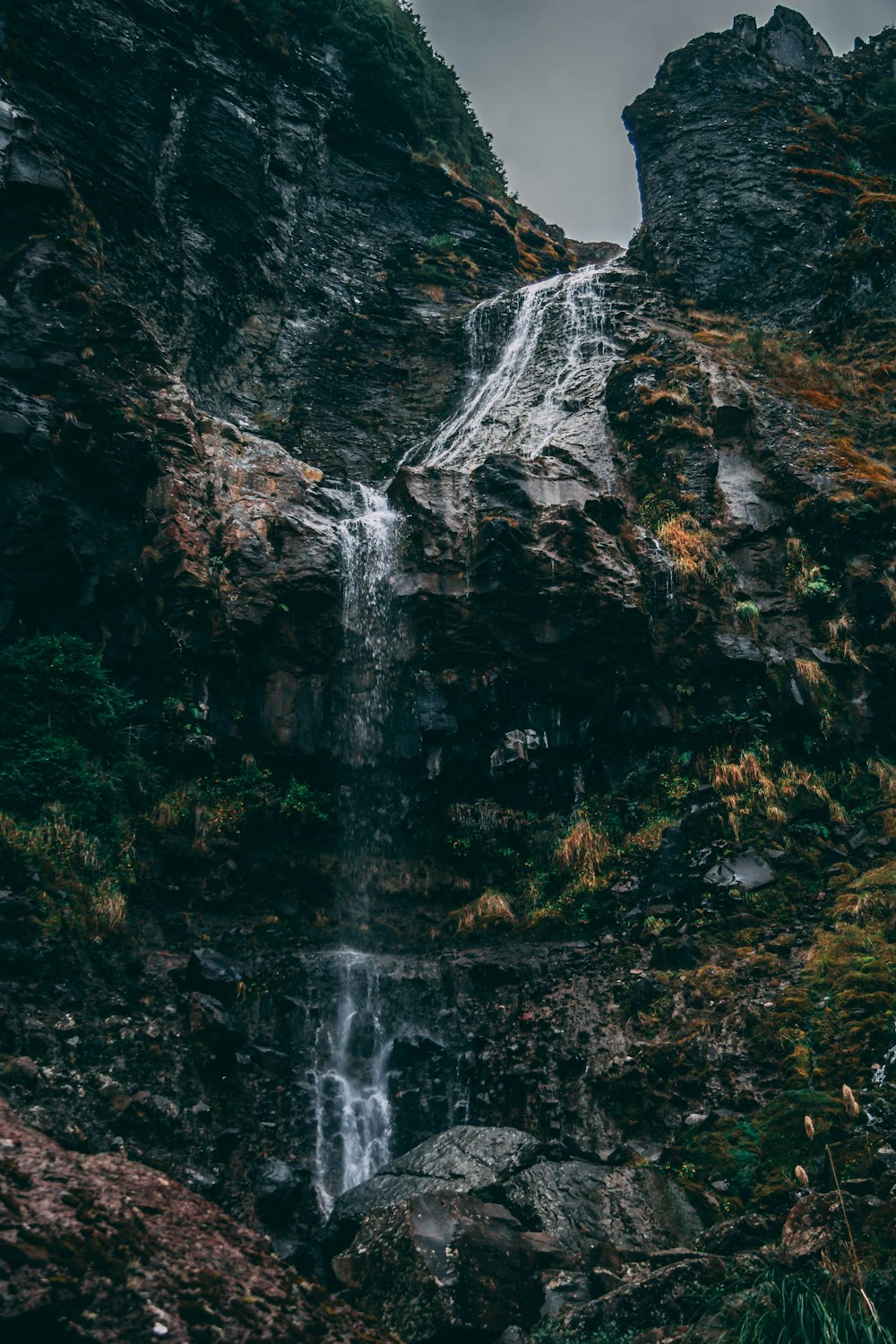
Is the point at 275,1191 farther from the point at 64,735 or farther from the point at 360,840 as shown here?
the point at 64,735

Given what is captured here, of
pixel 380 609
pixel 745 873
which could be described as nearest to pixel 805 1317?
pixel 745 873

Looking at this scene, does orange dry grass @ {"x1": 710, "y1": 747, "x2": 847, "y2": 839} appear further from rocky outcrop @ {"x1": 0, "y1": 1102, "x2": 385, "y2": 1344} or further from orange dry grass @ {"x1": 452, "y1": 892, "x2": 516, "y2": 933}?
rocky outcrop @ {"x1": 0, "y1": 1102, "x2": 385, "y2": 1344}

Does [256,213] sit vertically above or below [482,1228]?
above

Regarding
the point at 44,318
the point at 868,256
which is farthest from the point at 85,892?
the point at 868,256

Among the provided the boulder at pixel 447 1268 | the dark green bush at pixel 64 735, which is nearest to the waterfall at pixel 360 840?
the boulder at pixel 447 1268

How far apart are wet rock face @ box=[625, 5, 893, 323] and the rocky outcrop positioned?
19.9 meters

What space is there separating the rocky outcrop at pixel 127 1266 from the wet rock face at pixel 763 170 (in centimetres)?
1985

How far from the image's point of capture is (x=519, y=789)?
12.8 metres

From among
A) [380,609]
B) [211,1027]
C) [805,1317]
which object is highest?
[380,609]

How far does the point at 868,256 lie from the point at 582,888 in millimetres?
15434

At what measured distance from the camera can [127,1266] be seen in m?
5.06

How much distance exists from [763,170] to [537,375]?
981 cm

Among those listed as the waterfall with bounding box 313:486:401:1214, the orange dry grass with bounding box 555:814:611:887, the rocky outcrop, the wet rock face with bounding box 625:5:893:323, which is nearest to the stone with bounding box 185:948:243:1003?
the waterfall with bounding box 313:486:401:1214

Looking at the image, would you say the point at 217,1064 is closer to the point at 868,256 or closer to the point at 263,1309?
the point at 263,1309
